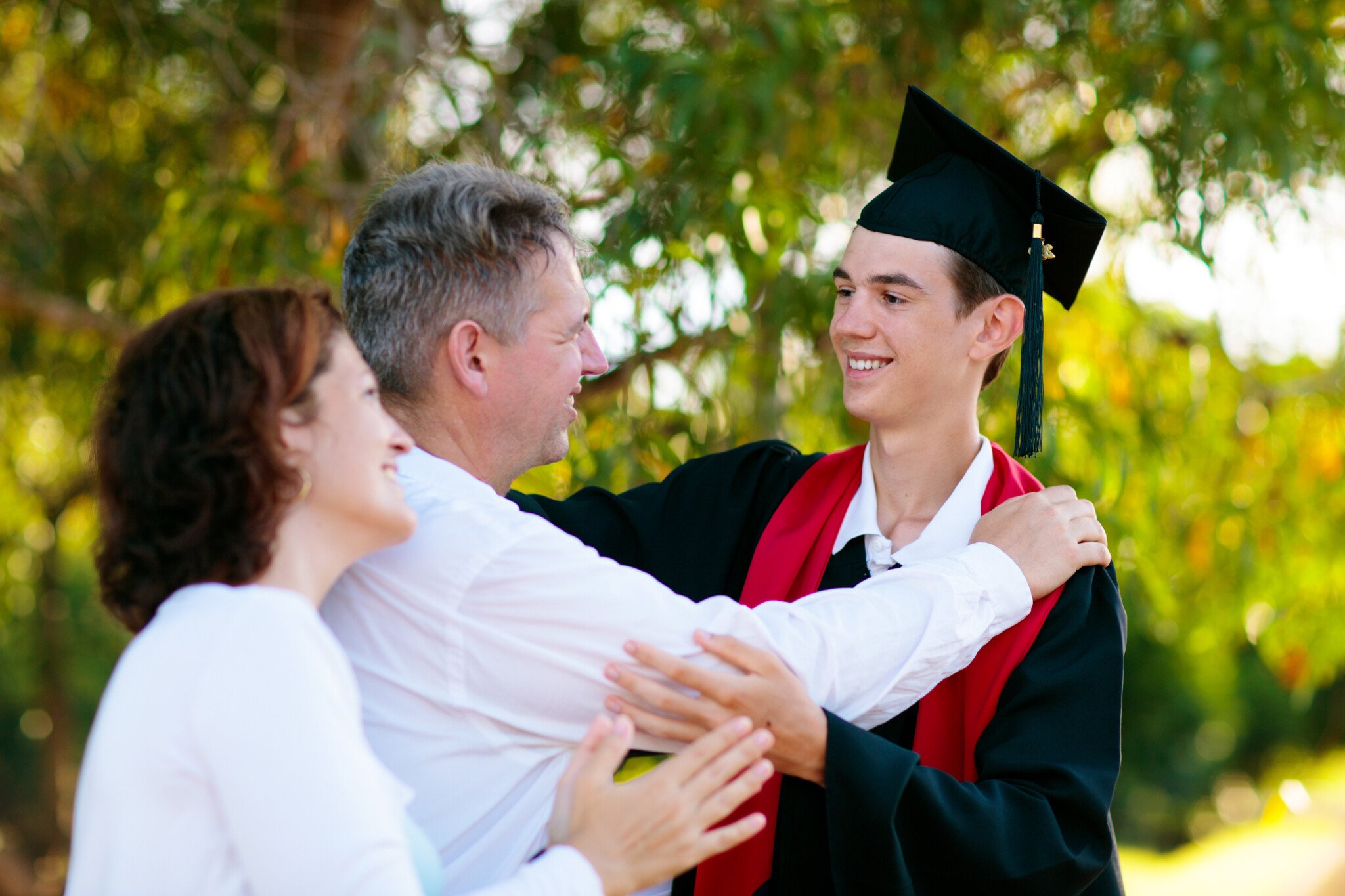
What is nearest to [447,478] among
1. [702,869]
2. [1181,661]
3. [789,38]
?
[702,869]

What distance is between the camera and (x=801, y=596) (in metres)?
2.40

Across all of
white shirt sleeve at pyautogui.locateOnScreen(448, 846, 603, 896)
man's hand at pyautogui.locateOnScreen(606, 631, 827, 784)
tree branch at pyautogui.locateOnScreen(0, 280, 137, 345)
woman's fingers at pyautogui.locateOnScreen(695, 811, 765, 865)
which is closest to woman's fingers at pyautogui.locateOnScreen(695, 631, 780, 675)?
man's hand at pyautogui.locateOnScreen(606, 631, 827, 784)

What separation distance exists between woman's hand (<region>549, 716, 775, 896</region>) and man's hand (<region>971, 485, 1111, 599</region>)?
63 cm

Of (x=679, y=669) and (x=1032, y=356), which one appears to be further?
(x=1032, y=356)

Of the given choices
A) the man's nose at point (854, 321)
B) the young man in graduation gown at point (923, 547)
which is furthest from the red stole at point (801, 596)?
the man's nose at point (854, 321)

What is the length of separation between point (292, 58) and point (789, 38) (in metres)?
2.10

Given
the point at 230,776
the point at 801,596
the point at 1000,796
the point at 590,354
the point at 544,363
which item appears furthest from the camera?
the point at 801,596

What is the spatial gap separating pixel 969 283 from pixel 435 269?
1.09 meters

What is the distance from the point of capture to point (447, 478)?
193cm

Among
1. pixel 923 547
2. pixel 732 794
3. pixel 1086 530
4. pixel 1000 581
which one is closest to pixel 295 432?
pixel 732 794

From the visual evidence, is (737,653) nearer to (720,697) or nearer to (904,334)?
(720,697)

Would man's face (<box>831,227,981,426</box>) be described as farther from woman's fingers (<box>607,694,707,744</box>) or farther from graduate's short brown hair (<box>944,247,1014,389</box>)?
woman's fingers (<box>607,694,707,744</box>)

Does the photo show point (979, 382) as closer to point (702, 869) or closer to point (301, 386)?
point (702, 869)

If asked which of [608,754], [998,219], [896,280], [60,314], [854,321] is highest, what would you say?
[998,219]
